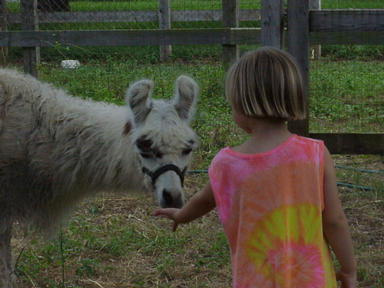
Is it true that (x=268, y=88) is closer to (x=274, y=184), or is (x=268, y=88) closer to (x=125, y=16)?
(x=274, y=184)

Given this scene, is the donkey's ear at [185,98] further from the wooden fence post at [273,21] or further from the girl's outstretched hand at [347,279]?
the girl's outstretched hand at [347,279]

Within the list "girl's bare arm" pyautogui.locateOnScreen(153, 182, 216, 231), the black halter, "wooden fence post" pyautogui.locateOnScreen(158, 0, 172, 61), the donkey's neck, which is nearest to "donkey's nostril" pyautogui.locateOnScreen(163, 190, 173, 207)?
the black halter

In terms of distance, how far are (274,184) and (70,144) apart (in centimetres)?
210

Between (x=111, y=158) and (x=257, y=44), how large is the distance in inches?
205

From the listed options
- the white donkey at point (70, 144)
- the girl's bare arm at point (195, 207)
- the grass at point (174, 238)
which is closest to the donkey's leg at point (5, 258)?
the white donkey at point (70, 144)

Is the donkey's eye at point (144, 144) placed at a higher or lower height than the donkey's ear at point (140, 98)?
lower

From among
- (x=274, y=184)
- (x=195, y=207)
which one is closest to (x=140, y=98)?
(x=195, y=207)

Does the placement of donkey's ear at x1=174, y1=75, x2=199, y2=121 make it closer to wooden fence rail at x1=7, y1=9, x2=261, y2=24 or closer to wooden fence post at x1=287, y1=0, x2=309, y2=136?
wooden fence post at x1=287, y1=0, x2=309, y2=136

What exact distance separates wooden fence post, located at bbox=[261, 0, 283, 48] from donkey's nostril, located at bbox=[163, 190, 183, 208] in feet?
5.79

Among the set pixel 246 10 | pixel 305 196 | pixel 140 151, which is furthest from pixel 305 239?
pixel 246 10

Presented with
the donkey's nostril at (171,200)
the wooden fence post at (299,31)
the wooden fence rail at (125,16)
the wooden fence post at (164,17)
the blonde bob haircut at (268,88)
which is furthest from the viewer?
the wooden fence post at (164,17)

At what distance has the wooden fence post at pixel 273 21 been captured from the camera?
4.58m

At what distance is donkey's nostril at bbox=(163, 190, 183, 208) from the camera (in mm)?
3283

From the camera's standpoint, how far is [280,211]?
6.91ft
